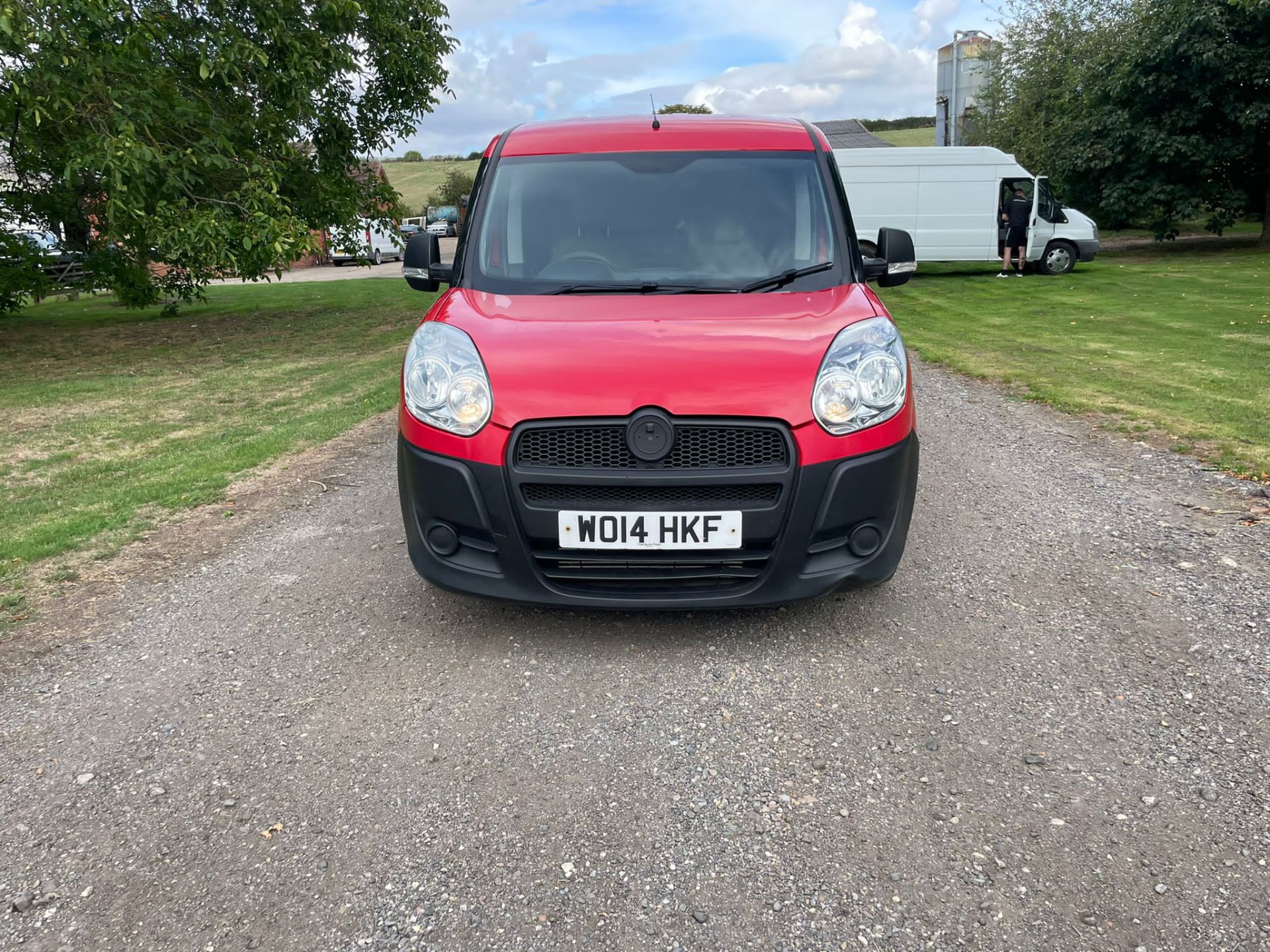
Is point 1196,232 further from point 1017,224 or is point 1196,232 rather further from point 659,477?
point 659,477

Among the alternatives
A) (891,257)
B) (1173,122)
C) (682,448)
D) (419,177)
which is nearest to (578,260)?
(682,448)

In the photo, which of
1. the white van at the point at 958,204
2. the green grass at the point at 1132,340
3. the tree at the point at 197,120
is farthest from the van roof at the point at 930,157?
the tree at the point at 197,120

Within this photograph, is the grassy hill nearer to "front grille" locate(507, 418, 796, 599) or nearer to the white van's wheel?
the white van's wheel

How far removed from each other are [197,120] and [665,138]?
9.38 metres

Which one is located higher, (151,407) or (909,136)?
(909,136)

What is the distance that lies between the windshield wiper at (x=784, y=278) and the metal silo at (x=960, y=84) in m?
37.3

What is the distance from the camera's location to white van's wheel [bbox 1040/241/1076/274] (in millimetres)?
21266

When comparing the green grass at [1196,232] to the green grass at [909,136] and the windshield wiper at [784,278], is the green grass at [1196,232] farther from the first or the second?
the green grass at [909,136]

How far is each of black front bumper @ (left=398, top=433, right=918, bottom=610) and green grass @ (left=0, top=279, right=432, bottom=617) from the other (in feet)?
7.27

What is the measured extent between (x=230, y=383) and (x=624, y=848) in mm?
9797

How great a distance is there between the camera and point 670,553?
11.0 feet

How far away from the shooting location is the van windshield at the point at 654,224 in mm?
4129

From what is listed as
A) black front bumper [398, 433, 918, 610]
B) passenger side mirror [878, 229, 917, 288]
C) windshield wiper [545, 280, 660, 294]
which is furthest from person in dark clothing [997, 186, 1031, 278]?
black front bumper [398, 433, 918, 610]

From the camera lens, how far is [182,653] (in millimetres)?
3658
